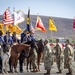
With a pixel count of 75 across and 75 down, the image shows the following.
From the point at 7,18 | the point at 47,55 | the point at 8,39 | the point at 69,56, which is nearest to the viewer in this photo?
the point at 47,55

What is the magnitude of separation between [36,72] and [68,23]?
456 ft

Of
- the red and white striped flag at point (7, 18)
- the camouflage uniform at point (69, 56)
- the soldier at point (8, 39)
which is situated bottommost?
the camouflage uniform at point (69, 56)

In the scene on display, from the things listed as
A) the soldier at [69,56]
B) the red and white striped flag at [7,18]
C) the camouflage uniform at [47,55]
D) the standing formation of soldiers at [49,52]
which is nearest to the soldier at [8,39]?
the standing formation of soldiers at [49,52]

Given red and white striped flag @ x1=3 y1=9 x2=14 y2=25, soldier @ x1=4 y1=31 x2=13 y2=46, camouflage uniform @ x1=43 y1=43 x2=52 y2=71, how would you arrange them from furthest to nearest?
red and white striped flag @ x1=3 y1=9 x2=14 y2=25, soldier @ x1=4 y1=31 x2=13 y2=46, camouflage uniform @ x1=43 y1=43 x2=52 y2=71

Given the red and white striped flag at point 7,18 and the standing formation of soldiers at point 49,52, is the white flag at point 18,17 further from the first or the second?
the standing formation of soldiers at point 49,52

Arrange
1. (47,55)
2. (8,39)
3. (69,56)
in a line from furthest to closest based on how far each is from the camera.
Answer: (8,39) → (69,56) → (47,55)

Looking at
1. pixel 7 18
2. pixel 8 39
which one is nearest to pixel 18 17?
pixel 7 18

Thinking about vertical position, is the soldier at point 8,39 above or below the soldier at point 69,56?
above

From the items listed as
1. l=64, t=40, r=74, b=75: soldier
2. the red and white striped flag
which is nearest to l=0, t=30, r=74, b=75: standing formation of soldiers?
l=64, t=40, r=74, b=75: soldier

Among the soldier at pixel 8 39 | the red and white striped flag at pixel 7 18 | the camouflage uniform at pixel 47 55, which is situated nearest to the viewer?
the camouflage uniform at pixel 47 55

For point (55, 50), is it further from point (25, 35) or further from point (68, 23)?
point (68, 23)

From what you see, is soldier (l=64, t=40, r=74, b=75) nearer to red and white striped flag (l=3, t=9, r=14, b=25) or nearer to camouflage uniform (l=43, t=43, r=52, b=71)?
camouflage uniform (l=43, t=43, r=52, b=71)

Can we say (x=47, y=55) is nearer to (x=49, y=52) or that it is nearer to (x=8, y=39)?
(x=49, y=52)

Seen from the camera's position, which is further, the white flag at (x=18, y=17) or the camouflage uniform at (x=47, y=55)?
the white flag at (x=18, y=17)
